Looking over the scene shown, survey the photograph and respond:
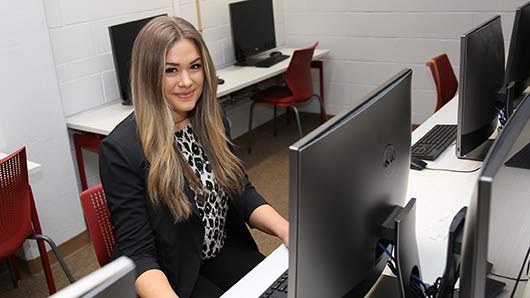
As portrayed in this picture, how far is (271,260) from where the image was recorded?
146 cm

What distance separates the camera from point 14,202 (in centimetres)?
207

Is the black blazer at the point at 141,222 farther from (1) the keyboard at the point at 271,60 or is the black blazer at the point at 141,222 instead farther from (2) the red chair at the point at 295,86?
(1) the keyboard at the point at 271,60

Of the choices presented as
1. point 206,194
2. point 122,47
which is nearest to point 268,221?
point 206,194

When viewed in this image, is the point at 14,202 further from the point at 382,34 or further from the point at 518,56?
the point at 382,34

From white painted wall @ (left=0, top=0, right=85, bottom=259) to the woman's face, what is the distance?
133 centimetres

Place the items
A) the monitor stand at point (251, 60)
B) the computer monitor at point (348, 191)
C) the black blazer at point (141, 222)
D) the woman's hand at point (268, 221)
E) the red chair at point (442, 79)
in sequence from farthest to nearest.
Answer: the monitor stand at point (251, 60) < the red chair at point (442, 79) < the woman's hand at point (268, 221) < the black blazer at point (141, 222) < the computer monitor at point (348, 191)

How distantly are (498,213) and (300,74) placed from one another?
321 centimetres

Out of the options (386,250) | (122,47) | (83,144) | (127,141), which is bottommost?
(83,144)

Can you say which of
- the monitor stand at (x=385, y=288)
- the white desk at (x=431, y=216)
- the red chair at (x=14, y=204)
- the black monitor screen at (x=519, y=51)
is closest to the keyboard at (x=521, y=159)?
the white desk at (x=431, y=216)

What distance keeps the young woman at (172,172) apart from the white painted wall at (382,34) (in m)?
2.82

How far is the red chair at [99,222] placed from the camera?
1.54 m

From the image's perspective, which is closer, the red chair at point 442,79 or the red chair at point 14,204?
the red chair at point 14,204

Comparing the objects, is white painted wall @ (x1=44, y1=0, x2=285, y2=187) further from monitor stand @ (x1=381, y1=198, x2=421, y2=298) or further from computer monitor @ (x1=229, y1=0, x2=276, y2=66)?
monitor stand @ (x1=381, y1=198, x2=421, y2=298)

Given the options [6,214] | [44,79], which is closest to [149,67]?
[6,214]
